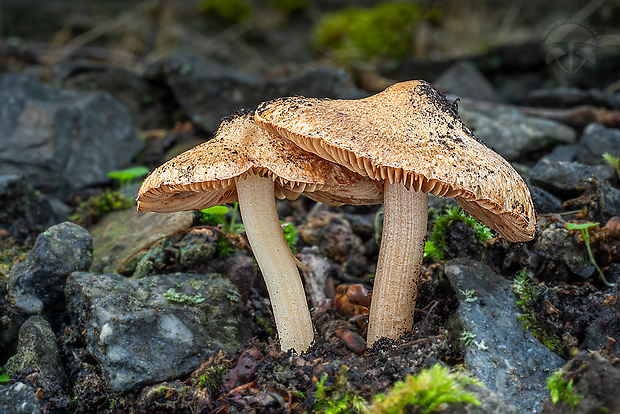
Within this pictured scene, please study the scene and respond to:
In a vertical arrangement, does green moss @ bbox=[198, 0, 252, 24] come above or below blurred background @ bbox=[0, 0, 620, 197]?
above

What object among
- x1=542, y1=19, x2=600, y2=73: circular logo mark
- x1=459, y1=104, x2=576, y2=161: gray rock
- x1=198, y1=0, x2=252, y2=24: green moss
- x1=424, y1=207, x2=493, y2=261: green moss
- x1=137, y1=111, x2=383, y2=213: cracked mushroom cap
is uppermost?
x1=198, y1=0, x2=252, y2=24: green moss

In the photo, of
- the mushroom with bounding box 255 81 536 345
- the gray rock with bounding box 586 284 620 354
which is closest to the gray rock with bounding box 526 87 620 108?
the mushroom with bounding box 255 81 536 345

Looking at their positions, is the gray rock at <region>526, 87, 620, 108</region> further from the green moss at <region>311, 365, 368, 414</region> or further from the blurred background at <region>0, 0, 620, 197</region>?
the green moss at <region>311, 365, 368, 414</region>

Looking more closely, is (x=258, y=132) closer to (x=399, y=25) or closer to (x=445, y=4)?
(x=399, y=25)

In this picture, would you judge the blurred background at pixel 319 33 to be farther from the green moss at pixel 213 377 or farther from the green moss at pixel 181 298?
the green moss at pixel 213 377

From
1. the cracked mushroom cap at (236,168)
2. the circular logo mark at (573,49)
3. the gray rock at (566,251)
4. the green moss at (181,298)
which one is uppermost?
the circular logo mark at (573,49)

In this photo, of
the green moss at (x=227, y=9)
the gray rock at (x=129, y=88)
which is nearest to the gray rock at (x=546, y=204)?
the gray rock at (x=129, y=88)

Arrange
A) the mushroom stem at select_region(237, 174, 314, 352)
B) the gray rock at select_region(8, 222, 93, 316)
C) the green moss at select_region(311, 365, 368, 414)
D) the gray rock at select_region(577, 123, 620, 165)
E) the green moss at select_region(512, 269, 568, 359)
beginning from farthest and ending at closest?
the gray rock at select_region(577, 123, 620, 165) → the gray rock at select_region(8, 222, 93, 316) → the mushroom stem at select_region(237, 174, 314, 352) → the green moss at select_region(512, 269, 568, 359) → the green moss at select_region(311, 365, 368, 414)

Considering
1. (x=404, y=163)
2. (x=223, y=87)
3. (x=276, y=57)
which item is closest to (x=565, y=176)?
(x=404, y=163)
